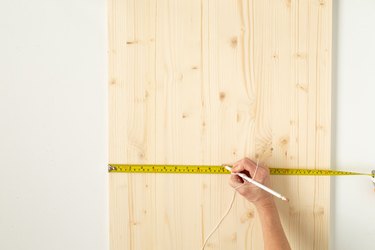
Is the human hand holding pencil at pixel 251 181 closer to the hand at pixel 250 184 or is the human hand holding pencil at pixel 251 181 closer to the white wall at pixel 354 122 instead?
the hand at pixel 250 184

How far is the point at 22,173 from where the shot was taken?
1.16 m

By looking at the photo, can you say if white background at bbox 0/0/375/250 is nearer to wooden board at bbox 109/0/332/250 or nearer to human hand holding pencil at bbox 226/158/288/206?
wooden board at bbox 109/0/332/250

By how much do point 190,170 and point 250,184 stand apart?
9.1 inches

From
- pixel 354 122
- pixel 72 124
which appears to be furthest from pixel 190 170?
pixel 354 122

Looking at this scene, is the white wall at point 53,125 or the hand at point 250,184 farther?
the white wall at point 53,125

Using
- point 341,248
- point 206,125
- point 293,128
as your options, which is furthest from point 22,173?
point 341,248

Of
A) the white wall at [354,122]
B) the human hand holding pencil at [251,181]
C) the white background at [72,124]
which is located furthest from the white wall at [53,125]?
the white wall at [354,122]

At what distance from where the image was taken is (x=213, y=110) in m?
1.09

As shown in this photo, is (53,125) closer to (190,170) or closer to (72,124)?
(72,124)

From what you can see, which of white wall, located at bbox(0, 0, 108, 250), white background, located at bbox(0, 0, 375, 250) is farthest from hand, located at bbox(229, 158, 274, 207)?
white wall, located at bbox(0, 0, 108, 250)

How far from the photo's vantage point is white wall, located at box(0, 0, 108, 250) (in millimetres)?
1127

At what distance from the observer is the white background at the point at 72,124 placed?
1.10 meters

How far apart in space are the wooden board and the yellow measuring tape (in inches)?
0.8

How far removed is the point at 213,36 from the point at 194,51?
90 mm
